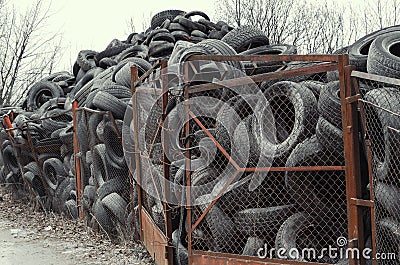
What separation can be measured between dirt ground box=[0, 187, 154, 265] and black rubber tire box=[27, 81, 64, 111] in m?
4.70

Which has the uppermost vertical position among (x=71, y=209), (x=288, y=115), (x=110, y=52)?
(x=110, y=52)

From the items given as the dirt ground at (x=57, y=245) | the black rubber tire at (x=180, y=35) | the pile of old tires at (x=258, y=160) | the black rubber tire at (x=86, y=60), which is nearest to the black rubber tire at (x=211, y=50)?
the pile of old tires at (x=258, y=160)

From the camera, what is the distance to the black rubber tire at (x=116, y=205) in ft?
28.7

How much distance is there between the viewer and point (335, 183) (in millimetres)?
4887

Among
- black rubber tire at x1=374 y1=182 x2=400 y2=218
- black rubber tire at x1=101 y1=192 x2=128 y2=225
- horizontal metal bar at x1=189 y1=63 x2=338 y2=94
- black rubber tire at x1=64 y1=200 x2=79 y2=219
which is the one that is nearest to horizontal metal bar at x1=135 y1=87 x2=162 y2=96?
horizontal metal bar at x1=189 y1=63 x2=338 y2=94

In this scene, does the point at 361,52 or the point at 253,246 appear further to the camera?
the point at 361,52

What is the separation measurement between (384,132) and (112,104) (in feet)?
18.2

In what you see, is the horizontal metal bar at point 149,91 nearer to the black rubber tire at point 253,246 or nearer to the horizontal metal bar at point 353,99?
the black rubber tire at point 253,246

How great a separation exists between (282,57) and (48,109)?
10.3m

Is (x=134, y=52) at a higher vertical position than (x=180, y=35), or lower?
lower

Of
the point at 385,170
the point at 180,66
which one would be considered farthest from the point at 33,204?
the point at 385,170

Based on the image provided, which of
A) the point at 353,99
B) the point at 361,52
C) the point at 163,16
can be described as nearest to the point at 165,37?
the point at 163,16

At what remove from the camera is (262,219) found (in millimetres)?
5402

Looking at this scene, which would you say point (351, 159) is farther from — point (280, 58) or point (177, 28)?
point (177, 28)
